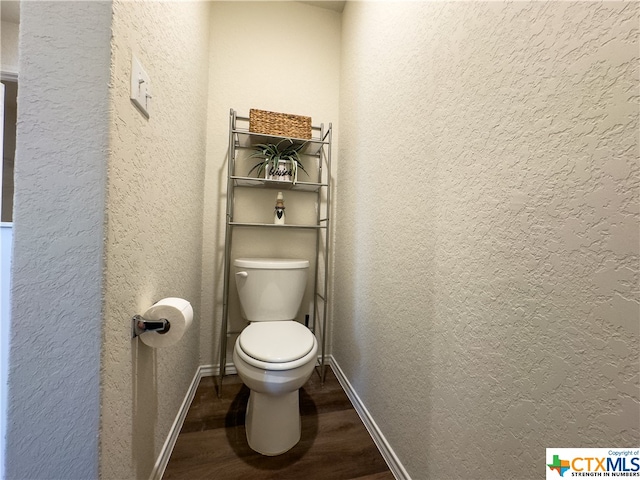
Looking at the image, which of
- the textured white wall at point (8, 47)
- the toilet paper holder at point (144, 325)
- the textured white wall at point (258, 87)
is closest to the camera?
the toilet paper holder at point (144, 325)

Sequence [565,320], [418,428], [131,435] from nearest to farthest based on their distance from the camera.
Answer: [565,320], [131,435], [418,428]

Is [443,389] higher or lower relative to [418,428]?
higher

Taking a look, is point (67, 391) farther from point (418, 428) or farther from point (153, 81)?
point (418, 428)

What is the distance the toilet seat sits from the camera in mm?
916

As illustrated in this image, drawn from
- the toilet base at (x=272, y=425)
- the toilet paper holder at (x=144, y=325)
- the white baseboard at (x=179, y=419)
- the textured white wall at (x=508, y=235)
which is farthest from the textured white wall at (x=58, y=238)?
the textured white wall at (x=508, y=235)

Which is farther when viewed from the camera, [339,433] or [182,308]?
[339,433]

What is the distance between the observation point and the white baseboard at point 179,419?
0.86 metres

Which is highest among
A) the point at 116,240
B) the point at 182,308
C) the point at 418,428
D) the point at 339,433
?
the point at 116,240

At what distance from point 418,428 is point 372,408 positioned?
1.11ft

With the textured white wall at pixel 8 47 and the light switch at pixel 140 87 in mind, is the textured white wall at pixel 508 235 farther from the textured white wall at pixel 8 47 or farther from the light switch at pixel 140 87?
the textured white wall at pixel 8 47

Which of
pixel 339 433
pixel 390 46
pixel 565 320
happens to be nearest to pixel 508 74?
pixel 565 320

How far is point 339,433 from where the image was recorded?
1.09 meters

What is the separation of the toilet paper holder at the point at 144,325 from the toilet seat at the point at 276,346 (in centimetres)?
39

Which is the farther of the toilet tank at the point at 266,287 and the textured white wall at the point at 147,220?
the toilet tank at the point at 266,287
